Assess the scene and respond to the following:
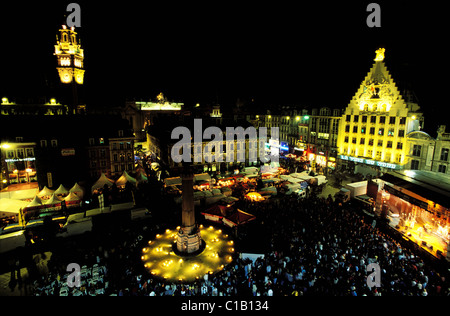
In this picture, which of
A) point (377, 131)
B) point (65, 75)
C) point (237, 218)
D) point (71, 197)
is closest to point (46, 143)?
point (71, 197)

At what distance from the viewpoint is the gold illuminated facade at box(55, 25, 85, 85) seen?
5944 cm

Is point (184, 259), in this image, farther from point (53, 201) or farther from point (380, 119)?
point (380, 119)

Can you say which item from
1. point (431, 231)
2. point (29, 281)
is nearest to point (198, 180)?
point (29, 281)

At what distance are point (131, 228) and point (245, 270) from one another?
12002 mm

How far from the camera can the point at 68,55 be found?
6025 centimetres

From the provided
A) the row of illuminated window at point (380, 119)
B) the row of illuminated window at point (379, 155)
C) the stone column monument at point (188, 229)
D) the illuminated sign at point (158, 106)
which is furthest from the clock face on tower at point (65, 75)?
the row of illuminated window at point (379, 155)

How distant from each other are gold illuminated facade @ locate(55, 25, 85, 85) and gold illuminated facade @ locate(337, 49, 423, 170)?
2636 inches

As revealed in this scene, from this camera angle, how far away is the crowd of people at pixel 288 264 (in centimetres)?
1308

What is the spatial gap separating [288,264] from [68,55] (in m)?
72.1

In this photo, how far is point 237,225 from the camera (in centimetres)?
2050

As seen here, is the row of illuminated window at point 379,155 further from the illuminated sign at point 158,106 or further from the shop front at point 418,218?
the illuminated sign at point 158,106
